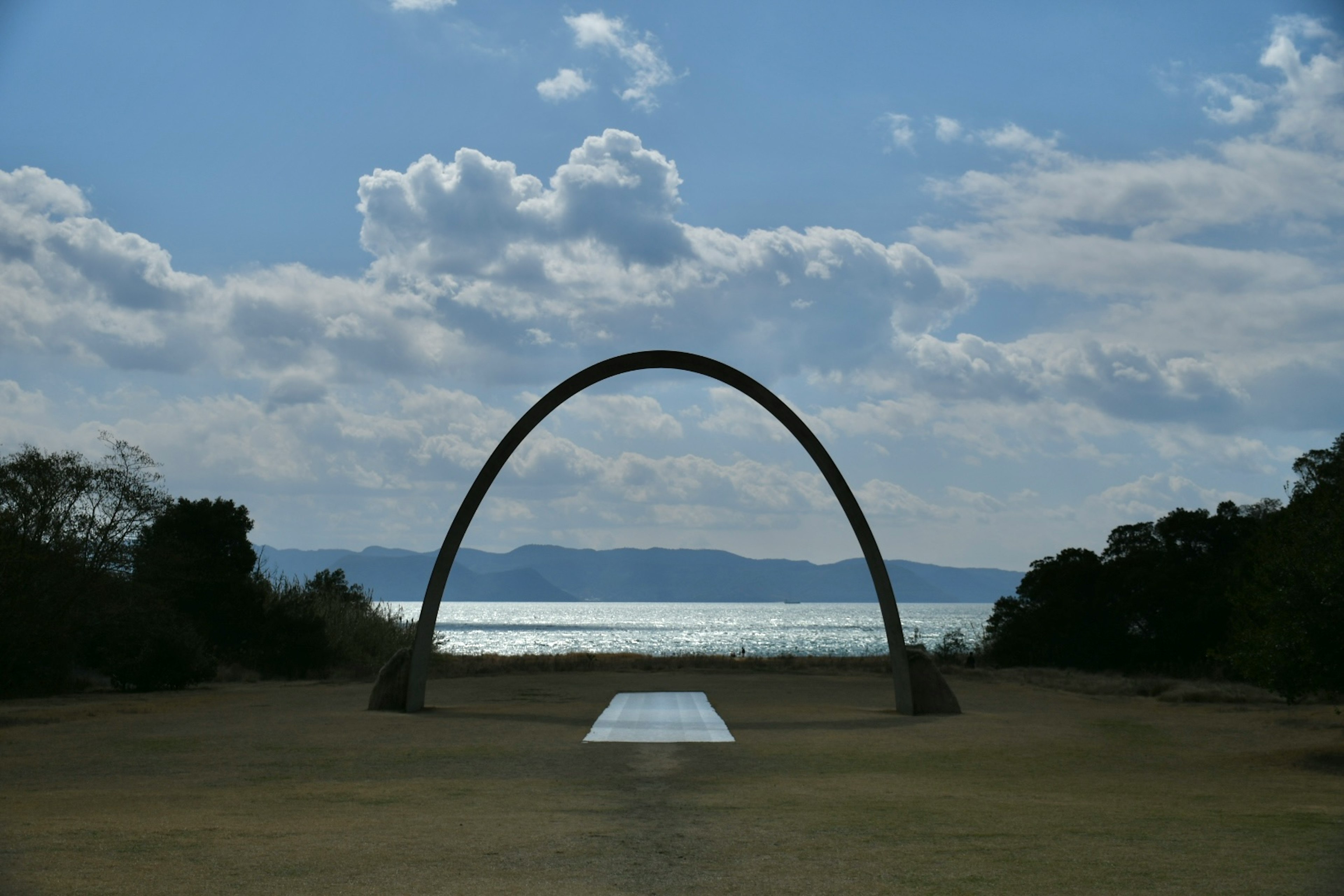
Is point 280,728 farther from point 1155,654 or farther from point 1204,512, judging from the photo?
point 1204,512

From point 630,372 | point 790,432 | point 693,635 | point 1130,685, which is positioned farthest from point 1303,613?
point 693,635

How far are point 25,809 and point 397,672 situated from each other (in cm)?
950

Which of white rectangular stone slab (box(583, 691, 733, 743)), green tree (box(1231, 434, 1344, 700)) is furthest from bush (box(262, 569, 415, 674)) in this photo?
green tree (box(1231, 434, 1344, 700))

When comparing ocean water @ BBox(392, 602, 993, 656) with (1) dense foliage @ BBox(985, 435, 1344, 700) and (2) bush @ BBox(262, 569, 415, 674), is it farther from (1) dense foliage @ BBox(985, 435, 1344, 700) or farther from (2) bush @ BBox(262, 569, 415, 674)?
(1) dense foliage @ BBox(985, 435, 1344, 700)

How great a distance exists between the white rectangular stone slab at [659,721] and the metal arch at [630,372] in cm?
348

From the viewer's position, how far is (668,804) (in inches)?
367

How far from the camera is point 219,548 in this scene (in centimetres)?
3375

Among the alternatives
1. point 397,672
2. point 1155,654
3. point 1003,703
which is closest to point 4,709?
point 397,672

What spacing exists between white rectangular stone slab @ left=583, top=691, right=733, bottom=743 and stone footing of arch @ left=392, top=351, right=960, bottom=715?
322 cm

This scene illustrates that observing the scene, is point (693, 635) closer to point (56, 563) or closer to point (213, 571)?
point (213, 571)

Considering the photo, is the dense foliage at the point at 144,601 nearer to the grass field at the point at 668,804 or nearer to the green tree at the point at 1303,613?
the grass field at the point at 668,804

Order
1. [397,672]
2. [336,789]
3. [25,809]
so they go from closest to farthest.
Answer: [25,809], [336,789], [397,672]

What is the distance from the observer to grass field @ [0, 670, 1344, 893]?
666 cm

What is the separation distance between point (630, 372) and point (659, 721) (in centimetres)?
606
